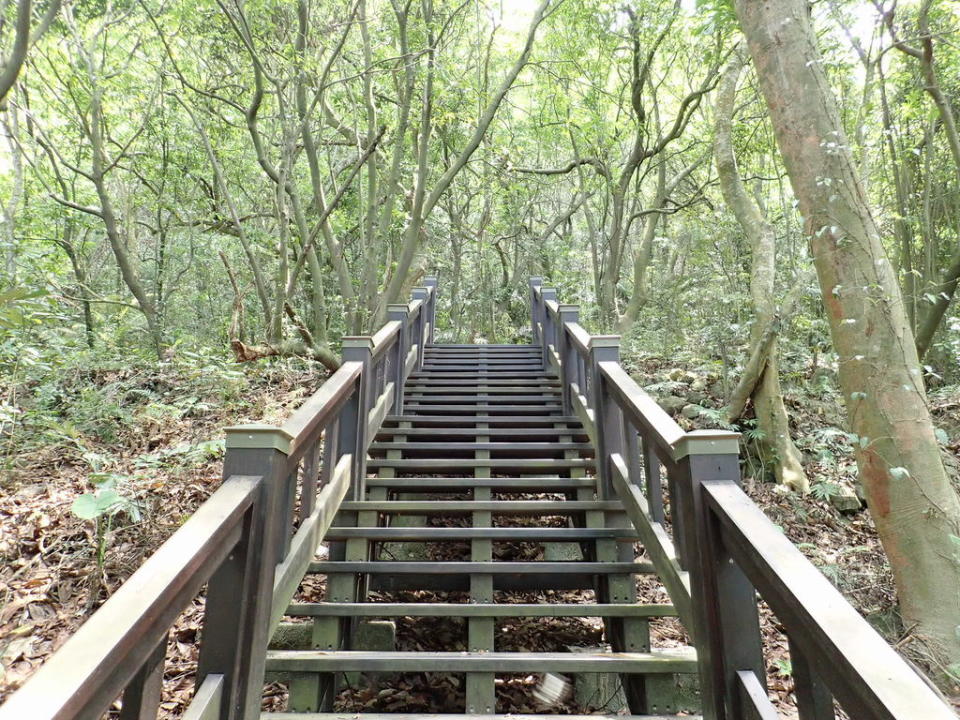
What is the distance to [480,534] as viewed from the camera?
10.5ft

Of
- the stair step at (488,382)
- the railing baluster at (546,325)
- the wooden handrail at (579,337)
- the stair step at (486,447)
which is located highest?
the railing baluster at (546,325)

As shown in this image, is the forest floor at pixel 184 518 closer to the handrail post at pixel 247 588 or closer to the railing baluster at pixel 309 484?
the railing baluster at pixel 309 484

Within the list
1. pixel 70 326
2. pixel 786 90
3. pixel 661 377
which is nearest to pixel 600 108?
pixel 661 377

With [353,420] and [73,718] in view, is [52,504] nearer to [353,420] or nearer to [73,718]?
[353,420]

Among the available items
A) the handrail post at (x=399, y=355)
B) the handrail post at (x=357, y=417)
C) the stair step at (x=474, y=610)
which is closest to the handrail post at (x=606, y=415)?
the stair step at (x=474, y=610)

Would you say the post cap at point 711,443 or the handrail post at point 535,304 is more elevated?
the handrail post at point 535,304

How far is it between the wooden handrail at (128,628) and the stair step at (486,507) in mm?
1720

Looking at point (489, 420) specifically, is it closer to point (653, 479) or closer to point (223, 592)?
point (653, 479)

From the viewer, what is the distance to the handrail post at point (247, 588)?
1695mm

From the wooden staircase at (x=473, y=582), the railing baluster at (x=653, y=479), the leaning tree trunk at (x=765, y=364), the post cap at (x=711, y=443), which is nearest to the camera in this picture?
the wooden staircase at (x=473, y=582)

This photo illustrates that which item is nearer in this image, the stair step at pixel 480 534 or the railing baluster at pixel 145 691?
the railing baluster at pixel 145 691

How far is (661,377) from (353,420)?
17.7 ft

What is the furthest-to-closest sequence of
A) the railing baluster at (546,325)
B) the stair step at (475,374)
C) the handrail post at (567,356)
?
the railing baluster at (546,325)
the stair step at (475,374)
the handrail post at (567,356)

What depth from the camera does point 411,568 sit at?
2973 mm
